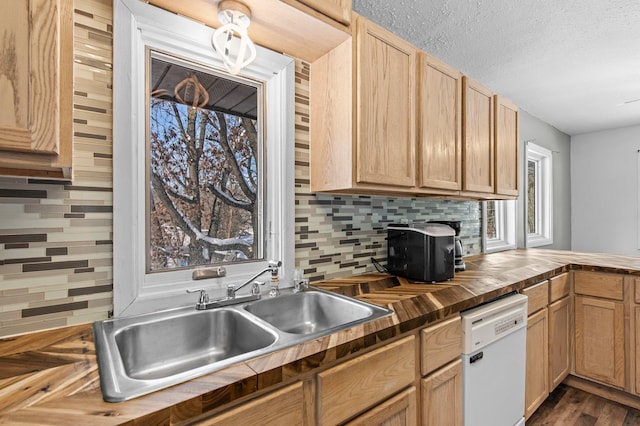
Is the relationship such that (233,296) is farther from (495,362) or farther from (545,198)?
(545,198)

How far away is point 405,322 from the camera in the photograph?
1090 millimetres

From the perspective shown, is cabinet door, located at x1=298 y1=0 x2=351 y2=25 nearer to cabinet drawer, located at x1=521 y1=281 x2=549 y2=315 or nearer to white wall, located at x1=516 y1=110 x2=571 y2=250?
cabinet drawer, located at x1=521 y1=281 x2=549 y2=315

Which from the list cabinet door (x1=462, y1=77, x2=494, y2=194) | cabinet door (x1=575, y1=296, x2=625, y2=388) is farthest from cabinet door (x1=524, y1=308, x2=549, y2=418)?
cabinet door (x1=462, y1=77, x2=494, y2=194)

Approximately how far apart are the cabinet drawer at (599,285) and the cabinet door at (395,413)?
6.32ft

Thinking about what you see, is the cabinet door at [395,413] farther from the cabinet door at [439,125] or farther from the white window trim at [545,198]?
the white window trim at [545,198]

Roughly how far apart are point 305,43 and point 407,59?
54cm

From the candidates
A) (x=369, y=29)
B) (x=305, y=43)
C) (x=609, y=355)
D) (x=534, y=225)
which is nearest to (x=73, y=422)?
(x=305, y=43)

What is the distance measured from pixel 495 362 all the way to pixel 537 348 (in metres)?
0.67

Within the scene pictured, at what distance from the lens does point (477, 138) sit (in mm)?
2080

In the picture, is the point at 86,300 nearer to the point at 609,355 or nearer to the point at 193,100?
the point at 193,100

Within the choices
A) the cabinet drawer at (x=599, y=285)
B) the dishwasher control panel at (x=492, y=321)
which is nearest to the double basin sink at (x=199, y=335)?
the dishwasher control panel at (x=492, y=321)

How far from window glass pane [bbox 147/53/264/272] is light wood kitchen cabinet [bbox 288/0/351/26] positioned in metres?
0.48

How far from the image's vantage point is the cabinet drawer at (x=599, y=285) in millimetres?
2127

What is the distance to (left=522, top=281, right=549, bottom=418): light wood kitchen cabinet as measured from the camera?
6.02ft
